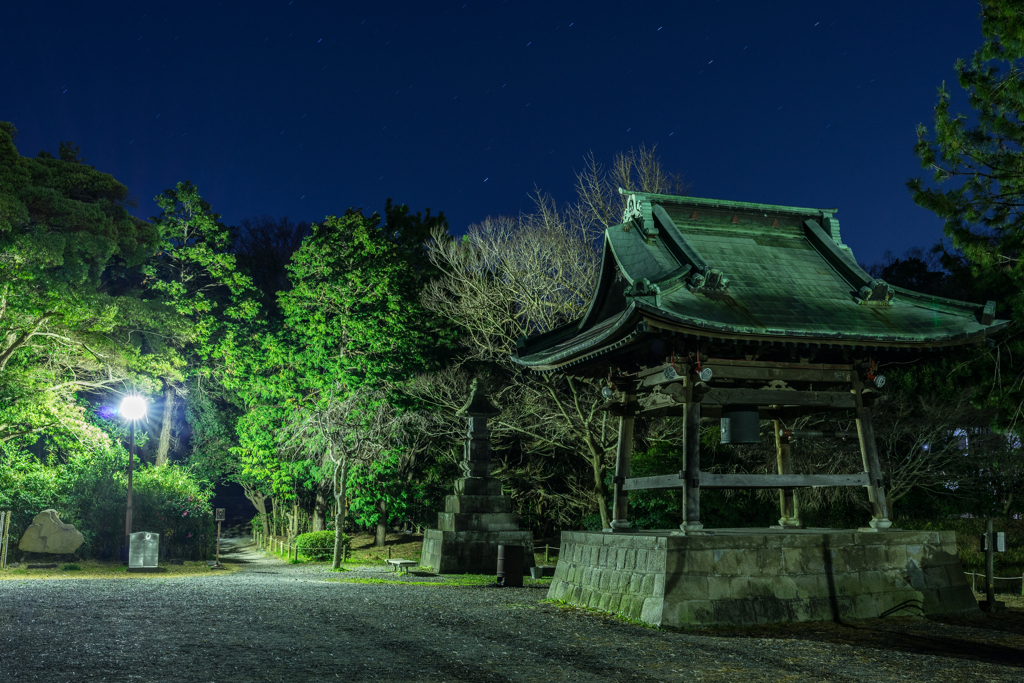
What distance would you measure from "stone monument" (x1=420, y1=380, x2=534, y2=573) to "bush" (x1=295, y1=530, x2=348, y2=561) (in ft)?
21.8

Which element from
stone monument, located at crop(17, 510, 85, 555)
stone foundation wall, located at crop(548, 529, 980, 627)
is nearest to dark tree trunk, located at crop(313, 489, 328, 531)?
stone monument, located at crop(17, 510, 85, 555)

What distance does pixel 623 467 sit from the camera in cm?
1194

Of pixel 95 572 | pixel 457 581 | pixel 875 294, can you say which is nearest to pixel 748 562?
pixel 875 294

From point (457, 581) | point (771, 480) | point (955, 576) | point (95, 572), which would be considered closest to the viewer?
point (771, 480)

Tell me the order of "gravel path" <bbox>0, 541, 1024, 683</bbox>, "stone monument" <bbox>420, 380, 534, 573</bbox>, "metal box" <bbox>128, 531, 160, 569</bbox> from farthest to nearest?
"metal box" <bbox>128, 531, 160, 569</bbox> → "stone monument" <bbox>420, 380, 534, 573</bbox> → "gravel path" <bbox>0, 541, 1024, 683</bbox>

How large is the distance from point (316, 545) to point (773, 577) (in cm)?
1874

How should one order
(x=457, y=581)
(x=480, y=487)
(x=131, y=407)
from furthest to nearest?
(x=131, y=407), (x=480, y=487), (x=457, y=581)

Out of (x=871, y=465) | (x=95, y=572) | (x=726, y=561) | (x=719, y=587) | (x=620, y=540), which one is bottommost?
(x=95, y=572)

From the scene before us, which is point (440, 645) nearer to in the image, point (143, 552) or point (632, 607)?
point (632, 607)

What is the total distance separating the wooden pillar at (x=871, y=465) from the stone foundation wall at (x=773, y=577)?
1.40 ft

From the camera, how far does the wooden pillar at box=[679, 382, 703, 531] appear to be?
10250mm

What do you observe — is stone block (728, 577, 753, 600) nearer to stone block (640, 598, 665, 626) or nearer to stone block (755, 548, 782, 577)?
stone block (755, 548, 782, 577)

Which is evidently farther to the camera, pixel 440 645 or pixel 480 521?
pixel 480 521

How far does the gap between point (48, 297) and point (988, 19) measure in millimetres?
20755
